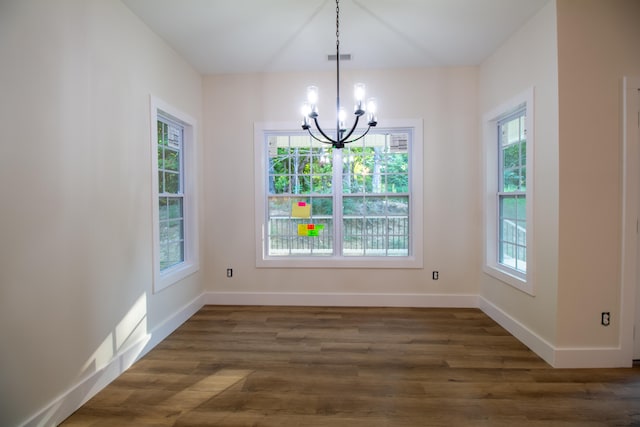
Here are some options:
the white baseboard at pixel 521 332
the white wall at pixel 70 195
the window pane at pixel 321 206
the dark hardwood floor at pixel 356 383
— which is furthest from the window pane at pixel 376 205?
the white wall at pixel 70 195

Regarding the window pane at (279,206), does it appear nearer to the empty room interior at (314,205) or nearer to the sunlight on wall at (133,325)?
the empty room interior at (314,205)

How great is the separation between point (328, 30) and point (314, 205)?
1921 mm

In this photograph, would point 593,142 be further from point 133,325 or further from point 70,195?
point 133,325

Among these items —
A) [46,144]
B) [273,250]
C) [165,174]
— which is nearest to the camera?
[46,144]

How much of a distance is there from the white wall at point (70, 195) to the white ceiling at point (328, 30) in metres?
0.43

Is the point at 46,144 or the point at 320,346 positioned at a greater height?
the point at 46,144

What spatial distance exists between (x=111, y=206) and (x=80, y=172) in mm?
354

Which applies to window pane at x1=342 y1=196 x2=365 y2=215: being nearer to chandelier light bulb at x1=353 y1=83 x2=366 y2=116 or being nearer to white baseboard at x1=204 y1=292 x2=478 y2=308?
white baseboard at x1=204 y1=292 x2=478 y2=308

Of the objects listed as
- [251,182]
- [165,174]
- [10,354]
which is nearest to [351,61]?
[251,182]

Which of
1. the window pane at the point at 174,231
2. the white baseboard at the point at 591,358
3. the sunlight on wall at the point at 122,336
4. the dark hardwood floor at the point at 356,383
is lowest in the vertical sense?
the dark hardwood floor at the point at 356,383

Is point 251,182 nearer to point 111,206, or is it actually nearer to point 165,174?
point 165,174

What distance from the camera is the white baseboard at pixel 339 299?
3.79m

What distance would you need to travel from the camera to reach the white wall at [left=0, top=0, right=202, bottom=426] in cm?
Answer: 163

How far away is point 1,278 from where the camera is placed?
1.57 m
